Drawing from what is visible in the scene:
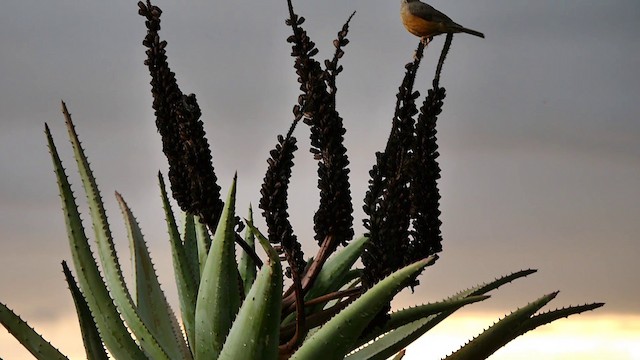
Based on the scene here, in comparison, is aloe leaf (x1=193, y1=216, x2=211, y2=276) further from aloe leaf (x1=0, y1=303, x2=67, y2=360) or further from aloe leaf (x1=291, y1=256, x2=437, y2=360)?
aloe leaf (x1=291, y1=256, x2=437, y2=360)

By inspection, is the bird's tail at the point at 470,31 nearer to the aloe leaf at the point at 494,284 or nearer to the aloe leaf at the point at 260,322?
the aloe leaf at the point at 494,284

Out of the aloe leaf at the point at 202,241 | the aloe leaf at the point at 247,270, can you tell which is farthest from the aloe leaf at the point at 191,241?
the aloe leaf at the point at 247,270

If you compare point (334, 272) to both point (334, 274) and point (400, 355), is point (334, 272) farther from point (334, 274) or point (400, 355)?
point (400, 355)

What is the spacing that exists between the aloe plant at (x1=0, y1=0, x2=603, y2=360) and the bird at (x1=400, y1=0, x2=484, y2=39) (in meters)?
0.57

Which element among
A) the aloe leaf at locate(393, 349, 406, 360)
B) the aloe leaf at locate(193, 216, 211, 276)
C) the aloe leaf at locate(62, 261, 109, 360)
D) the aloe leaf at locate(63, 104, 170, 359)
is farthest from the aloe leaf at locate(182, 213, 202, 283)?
the aloe leaf at locate(393, 349, 406, 360)

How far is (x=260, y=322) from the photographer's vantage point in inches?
90.0

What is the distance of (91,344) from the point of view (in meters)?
2.56

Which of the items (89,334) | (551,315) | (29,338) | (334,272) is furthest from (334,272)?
(29,338)

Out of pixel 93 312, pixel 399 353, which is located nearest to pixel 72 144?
pixel 93 312

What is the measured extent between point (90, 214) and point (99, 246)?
100 millimetres

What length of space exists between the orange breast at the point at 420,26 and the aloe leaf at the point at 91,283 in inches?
55.2

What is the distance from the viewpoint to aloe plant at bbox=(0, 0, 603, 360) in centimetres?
254

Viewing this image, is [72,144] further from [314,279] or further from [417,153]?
[417,153]

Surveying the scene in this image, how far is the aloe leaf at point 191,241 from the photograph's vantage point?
3.06m
